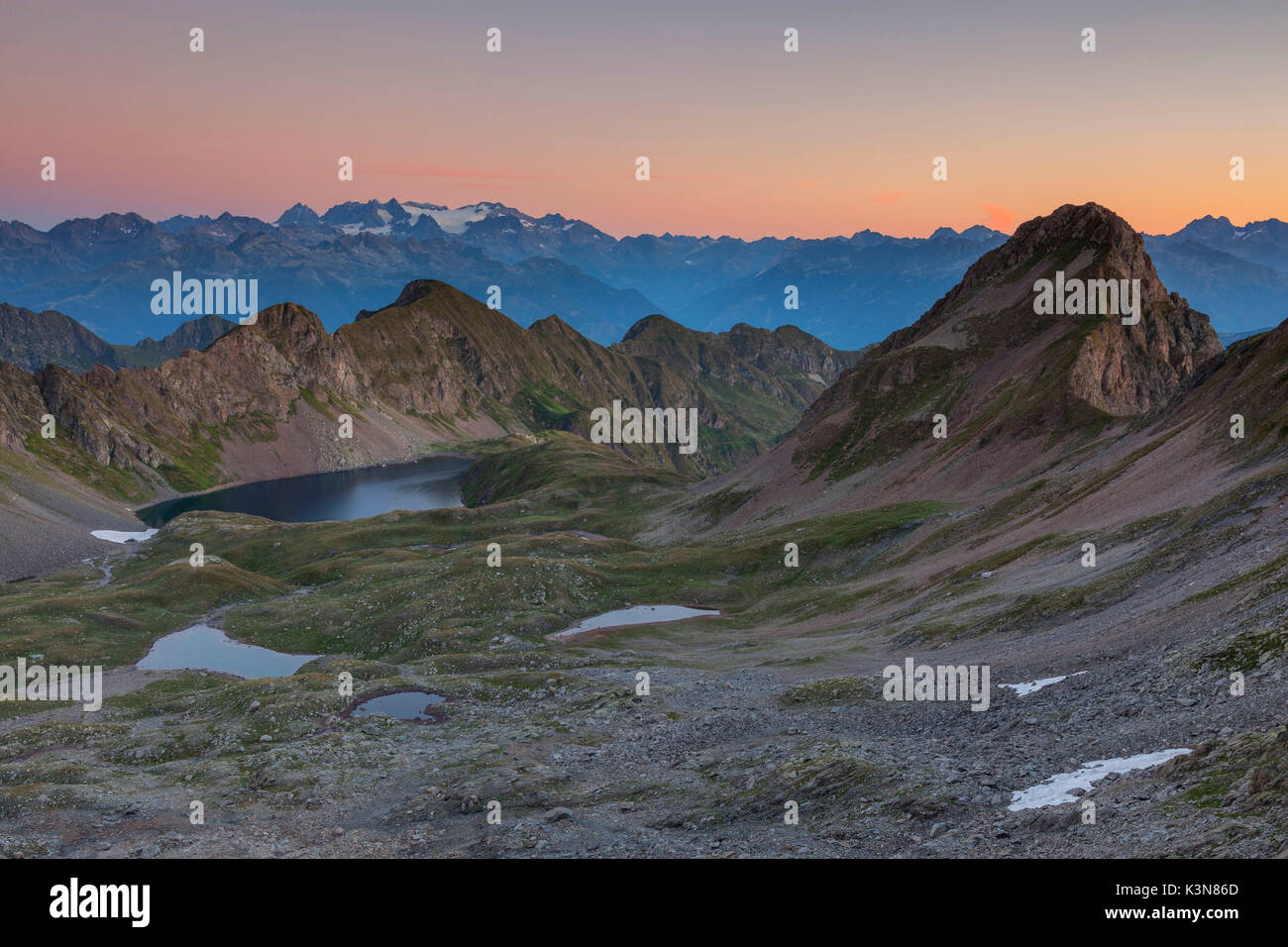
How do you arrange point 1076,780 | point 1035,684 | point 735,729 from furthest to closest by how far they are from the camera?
point 735,729 → point 1035,684 → point 1076,780

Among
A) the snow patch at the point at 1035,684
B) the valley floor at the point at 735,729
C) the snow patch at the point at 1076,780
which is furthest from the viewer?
the snow patch at the point at 1035,684

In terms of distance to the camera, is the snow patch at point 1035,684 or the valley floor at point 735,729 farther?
the snow patch at point 1035,684

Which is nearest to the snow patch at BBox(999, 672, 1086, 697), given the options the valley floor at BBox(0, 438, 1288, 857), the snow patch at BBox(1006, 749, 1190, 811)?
the valley floor at BBox(0, 438, 1288, 857)

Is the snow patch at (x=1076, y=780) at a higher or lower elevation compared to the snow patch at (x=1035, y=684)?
lower


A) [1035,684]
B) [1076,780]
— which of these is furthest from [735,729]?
[1076,780]

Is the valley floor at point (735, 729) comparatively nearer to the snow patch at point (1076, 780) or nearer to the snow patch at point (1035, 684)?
the snow patch at point (1035, 684)

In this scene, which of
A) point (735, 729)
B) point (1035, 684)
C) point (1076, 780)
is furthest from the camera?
point (735, 729)

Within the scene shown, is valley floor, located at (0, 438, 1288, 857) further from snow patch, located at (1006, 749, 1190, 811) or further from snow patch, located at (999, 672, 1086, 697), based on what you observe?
snow patch, located at (1006, 749, 1190, 811)

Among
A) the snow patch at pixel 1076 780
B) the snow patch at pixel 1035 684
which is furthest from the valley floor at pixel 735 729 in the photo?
the snow patch at pixel 1076 780

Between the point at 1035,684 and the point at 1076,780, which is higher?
the point at 1035,684

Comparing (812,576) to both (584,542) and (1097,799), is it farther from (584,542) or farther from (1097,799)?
(1097,799)

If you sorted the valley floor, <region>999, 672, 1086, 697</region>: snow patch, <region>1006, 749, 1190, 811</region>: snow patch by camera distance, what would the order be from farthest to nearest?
1. <region>999, 672, 1086, 697</region>: snow patch
2. the valley floor
3. <region>1006, 749, 1190, 811</region>: snow patch

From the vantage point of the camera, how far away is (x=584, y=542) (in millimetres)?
129375

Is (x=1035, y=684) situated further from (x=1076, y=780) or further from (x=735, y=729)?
(x=735, y=729)
